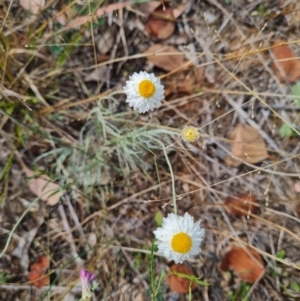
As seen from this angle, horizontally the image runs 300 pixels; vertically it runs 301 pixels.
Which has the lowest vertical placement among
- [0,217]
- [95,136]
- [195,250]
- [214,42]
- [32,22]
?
[195,250]

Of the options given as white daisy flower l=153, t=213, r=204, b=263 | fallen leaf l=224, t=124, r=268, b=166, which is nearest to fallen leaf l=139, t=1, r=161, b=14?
fallen leaf l=224, t=124, r=268, b=166

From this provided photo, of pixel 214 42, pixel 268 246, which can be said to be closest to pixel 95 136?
pixel 214 42

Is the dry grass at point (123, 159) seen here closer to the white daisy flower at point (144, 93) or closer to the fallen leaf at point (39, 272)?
the fallen leaf at point (39, 272)

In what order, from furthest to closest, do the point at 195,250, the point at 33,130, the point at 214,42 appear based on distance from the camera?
1. the point at 214,42
2. the point at 33,130
3. the point at 195,250

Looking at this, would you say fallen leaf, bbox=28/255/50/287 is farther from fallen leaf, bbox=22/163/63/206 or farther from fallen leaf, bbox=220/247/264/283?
fallen leaf, bbox=220/247/264/283

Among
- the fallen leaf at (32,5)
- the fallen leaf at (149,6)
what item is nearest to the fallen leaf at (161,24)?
the fallen leaf at (149,6)

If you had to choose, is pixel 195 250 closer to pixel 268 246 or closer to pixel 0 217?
pixel 268 246
